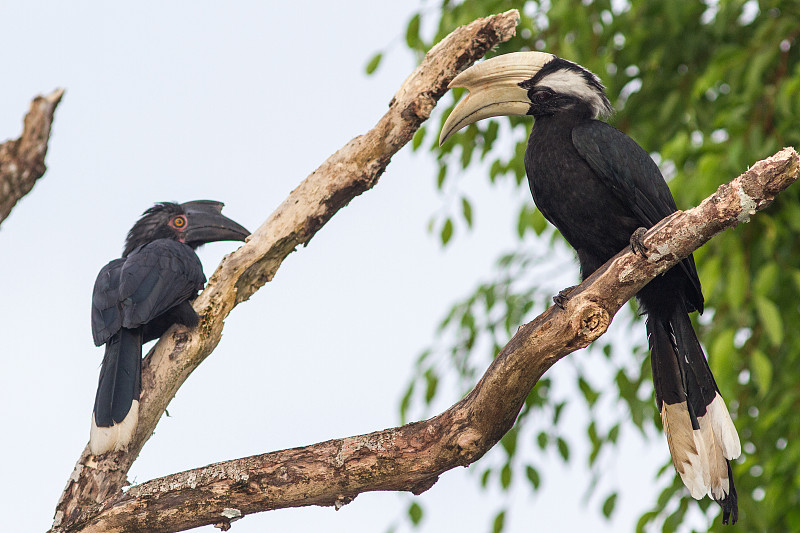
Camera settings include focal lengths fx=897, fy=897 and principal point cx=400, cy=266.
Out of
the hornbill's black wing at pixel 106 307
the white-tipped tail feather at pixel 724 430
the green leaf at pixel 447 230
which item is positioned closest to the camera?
the white-tipped tail feather at pixel 724 430

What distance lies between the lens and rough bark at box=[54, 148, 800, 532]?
2.71 meters

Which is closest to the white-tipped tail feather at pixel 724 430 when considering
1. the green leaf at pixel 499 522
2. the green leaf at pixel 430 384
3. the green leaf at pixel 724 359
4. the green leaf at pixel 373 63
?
the green leaf at pixel 724 359

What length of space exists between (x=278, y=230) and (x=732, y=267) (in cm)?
186

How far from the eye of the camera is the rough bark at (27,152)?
9.32ft

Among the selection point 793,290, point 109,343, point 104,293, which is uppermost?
point 104,293

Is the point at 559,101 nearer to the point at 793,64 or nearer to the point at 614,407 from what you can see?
the point at 793,64

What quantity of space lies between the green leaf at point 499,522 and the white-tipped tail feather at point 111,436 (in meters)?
1.96

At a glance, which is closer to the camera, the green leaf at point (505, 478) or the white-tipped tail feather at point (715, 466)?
the white-tipped tail feather at point (715, 466)

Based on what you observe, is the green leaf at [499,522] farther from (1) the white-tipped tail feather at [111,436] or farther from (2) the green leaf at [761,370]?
(1) the white-tipped tail feather at [111,436]

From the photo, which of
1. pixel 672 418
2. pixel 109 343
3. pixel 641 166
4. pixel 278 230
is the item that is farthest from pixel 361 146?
pixel 672 418

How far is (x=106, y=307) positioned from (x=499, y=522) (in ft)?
7.16

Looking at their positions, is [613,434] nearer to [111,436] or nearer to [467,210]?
[467,210]

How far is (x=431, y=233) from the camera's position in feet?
15.8

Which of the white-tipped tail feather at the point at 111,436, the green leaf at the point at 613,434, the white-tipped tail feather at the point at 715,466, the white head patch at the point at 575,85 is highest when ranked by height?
the white head patch at the point at 575,85
